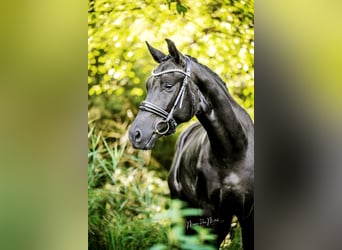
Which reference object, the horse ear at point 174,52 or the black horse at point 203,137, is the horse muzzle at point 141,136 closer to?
the black horse at point 203,137

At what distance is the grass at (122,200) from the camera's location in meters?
1.84

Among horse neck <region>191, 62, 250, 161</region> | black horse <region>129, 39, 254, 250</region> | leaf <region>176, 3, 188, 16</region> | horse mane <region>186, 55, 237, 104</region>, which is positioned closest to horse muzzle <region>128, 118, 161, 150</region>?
black horse <region>129, 39, 254, 250</region>

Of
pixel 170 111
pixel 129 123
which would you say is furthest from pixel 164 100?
pixel 129 123

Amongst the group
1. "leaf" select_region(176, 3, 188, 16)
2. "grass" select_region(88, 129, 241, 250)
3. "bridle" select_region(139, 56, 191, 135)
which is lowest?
"grass" select_region(88, 129, 241, 250)

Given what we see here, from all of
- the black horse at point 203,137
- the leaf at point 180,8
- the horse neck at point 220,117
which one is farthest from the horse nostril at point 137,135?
the leaf at point 180,8

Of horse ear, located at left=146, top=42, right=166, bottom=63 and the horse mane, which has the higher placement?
horse ear, located at left=146, top=42, right=166, bottom=63

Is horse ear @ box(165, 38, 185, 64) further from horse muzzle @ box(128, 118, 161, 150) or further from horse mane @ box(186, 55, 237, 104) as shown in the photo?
horse muzzle @ box(128, 118, 161, 150)

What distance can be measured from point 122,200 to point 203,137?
42 cm

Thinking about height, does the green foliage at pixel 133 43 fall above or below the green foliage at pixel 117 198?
above

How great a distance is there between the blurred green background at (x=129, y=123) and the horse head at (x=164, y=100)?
0.03 m

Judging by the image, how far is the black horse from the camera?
1.84 m

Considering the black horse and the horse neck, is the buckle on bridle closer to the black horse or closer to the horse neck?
the black horse
